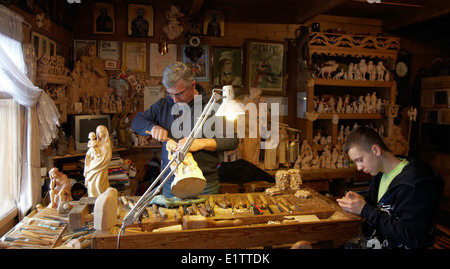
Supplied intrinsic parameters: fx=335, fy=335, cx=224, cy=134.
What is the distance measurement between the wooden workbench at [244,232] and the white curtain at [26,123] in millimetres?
1731

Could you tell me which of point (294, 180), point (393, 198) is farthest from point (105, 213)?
point (393, 198)

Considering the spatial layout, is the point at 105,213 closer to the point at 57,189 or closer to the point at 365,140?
the point at 57,189

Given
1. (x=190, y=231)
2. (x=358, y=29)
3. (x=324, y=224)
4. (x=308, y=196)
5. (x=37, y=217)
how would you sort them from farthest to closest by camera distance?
(x=358, y=29), (x=308, y=196), (x=37, y=217), (x=324, y=224), (x=190, y=231)

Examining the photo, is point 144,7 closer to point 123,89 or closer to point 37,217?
point 123,89

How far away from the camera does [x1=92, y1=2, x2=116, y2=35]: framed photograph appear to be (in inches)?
191

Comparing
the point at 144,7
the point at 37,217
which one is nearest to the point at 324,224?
the point at 37,217

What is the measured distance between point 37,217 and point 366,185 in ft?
15.1

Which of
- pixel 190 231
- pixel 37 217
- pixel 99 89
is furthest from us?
pixel 99 89

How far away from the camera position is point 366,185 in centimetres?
531

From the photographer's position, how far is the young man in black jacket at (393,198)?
186 cm

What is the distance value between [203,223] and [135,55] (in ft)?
12.1

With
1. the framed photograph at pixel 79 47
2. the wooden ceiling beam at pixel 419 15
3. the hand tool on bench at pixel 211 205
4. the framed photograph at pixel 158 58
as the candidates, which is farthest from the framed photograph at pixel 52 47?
the wooden ceiling beam at pixel 419 15

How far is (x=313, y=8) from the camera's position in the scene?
16.2 feet

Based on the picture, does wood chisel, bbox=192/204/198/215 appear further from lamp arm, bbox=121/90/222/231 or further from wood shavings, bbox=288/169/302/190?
wood shavings, bbox=288/169/302/190
